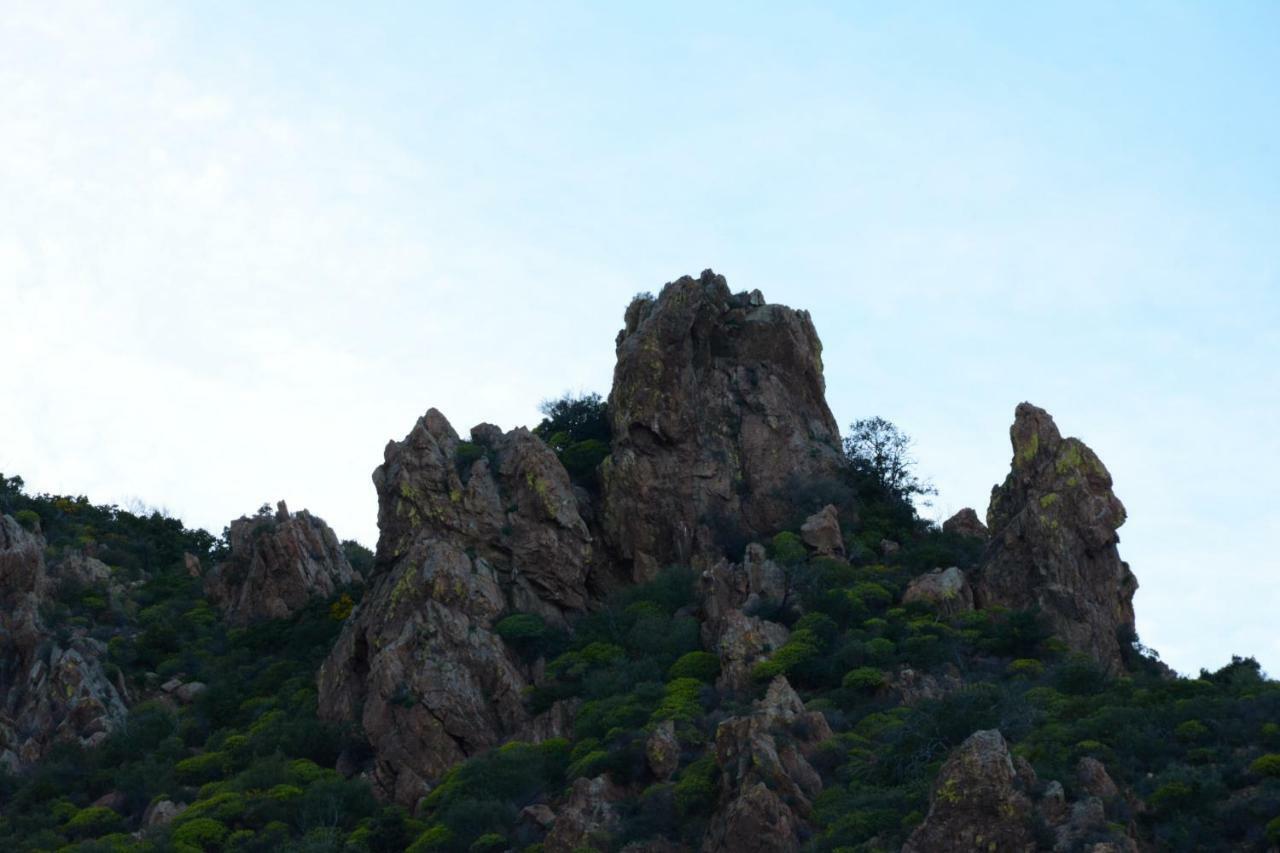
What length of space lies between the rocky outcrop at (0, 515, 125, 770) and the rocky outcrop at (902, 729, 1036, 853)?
35.5 m

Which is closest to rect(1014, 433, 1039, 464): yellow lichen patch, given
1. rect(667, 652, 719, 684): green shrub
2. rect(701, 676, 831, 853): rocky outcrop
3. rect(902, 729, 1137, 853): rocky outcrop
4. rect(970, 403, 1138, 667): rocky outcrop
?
rect(970, 403, 1138, 667): rocky outcrop

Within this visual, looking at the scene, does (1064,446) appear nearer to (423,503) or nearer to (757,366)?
(757,366)

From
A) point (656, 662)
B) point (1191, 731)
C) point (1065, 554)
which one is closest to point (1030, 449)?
point (1065, 554)

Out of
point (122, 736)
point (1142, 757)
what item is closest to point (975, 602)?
point (1142, 757)

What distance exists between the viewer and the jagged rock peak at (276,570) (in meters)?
76.6

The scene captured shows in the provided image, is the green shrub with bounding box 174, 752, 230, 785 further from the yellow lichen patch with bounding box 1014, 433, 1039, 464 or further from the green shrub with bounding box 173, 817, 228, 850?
the yellow lichen patch with bounding box 1014, 433, 1039, 464

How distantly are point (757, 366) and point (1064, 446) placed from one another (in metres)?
15.0

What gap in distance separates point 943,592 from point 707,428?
1385 centimetres

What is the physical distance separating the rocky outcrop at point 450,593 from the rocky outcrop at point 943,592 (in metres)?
13.2

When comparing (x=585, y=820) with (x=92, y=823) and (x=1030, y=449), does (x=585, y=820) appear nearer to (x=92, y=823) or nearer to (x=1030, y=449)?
(x=92, y=823)

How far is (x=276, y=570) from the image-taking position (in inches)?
3027

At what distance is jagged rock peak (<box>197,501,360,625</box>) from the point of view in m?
76.6

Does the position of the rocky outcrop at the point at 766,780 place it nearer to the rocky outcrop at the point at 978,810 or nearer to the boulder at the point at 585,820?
the boulder at the point at 585,820

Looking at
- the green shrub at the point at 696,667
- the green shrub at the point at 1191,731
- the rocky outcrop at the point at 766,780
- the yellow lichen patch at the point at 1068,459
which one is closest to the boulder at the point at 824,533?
the green shrub at the point at 696,667
